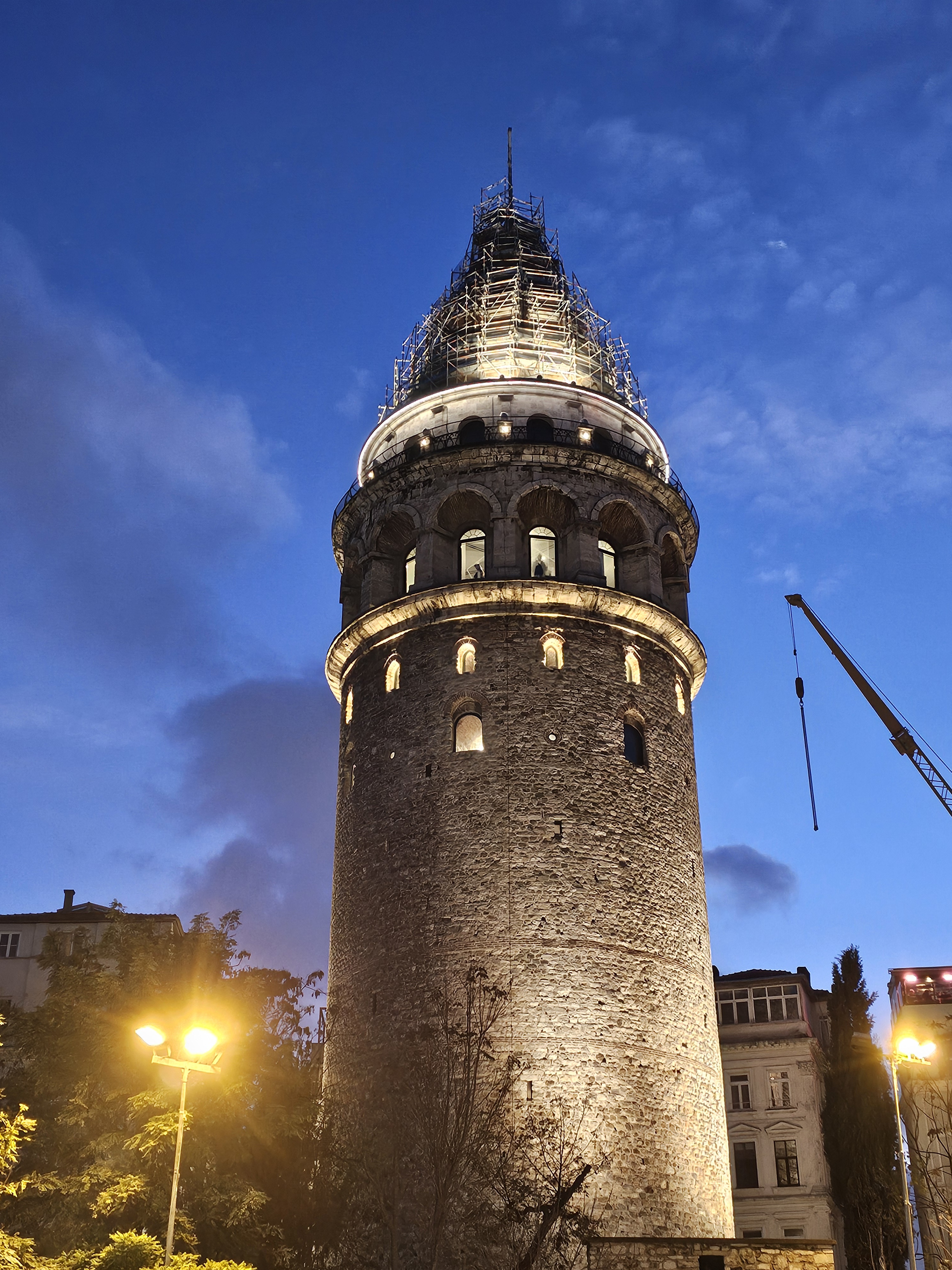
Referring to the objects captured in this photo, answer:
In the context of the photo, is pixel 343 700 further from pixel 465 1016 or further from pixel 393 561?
pixel 465 1016

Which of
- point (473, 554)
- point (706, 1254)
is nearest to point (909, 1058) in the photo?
point (706, 1254)

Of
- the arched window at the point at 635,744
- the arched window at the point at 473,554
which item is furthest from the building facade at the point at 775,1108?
the arched window at the point at 473,554

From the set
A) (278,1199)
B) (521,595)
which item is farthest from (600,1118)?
(521,595)

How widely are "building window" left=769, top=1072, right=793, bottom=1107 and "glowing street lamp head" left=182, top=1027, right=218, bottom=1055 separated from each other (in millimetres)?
29315

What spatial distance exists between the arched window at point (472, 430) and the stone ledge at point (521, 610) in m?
5.01

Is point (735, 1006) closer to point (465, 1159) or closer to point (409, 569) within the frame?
point (409, 569)

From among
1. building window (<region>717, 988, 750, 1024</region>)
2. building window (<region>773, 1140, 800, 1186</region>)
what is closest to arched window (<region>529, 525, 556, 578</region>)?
building window (<region>717, 988, 750, 1024</region>)

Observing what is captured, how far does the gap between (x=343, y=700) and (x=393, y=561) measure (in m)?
3.86

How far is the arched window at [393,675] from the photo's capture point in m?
32.4

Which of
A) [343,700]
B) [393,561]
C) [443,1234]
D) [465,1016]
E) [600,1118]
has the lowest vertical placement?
[443,1234]

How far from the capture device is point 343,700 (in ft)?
115

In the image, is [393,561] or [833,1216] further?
[833,1216]

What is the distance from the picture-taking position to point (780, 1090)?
4197 cm

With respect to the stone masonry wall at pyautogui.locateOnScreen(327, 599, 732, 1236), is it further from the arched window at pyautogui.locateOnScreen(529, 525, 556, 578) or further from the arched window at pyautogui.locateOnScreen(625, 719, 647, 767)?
the arched window at pyautogui.locateOnScreen(529, 525, 556, 578)
